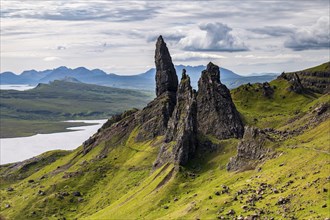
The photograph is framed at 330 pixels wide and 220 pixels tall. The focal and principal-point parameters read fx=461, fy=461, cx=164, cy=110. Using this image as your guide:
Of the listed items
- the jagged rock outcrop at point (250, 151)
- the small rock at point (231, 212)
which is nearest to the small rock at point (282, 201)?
the small rock at point (231, 212)

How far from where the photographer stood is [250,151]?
141 meters

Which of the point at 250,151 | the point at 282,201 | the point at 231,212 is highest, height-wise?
the point at 250,151

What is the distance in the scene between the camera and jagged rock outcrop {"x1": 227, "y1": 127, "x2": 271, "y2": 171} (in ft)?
452

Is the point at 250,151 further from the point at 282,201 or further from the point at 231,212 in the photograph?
the point at 282,201

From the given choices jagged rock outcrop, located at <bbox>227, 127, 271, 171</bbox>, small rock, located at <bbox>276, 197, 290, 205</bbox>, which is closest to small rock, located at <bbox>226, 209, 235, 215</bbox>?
small rock, located at <bbox>276, 197, 290, 205</bbox>

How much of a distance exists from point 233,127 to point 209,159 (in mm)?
34701

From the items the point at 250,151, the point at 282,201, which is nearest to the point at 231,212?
the point at 282,201

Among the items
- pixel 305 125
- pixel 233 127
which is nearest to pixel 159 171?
pixel 233 127

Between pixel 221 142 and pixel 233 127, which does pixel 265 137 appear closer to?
pixel 221 142

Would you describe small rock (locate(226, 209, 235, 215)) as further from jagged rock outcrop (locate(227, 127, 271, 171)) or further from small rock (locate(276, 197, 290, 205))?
jagged rock outcrop (locate(227, 127, 271, 171))

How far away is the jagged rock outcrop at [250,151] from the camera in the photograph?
138 meters

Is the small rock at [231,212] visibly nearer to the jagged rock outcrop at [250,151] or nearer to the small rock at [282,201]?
the small rock at [282,201]

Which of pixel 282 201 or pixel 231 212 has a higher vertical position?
pixel 282 201

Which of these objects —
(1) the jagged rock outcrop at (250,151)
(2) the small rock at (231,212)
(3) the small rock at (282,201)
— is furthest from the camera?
(1) the jagged rock outcrop at (250,151)
